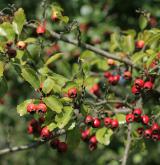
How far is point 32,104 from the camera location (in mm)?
3348

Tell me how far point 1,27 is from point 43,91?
757mm

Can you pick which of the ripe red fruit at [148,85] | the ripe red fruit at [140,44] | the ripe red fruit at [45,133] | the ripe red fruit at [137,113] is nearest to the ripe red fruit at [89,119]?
Answer: the ripe red fruit at [45,133]

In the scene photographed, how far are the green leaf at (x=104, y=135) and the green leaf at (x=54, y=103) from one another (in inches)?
31.5

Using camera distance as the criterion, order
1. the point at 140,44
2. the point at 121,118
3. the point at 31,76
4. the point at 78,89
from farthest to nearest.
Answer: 1. the point at 140,44
2. the point at 121,118
3. the point at 78,89
4. the point at 31,76

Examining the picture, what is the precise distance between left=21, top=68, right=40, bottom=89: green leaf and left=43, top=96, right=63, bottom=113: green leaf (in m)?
0.17

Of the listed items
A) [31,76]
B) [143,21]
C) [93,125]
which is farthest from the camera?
[143,21]

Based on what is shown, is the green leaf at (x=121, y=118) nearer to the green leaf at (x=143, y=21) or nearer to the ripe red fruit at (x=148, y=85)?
the ripe red fruit at (x=148, y=85)

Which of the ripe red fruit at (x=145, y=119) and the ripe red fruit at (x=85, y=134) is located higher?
the ripe red fruit at (x=145, y=119)

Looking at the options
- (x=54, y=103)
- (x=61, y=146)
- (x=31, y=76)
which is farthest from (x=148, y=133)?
(x=31, y=76)

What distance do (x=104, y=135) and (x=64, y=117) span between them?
32.3 inches

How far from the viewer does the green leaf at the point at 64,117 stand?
3.30 meters

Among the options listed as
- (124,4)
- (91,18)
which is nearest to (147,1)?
(124,4)

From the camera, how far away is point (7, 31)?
3846 millimetres

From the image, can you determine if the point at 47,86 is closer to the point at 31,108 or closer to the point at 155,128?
the point at 31,108
